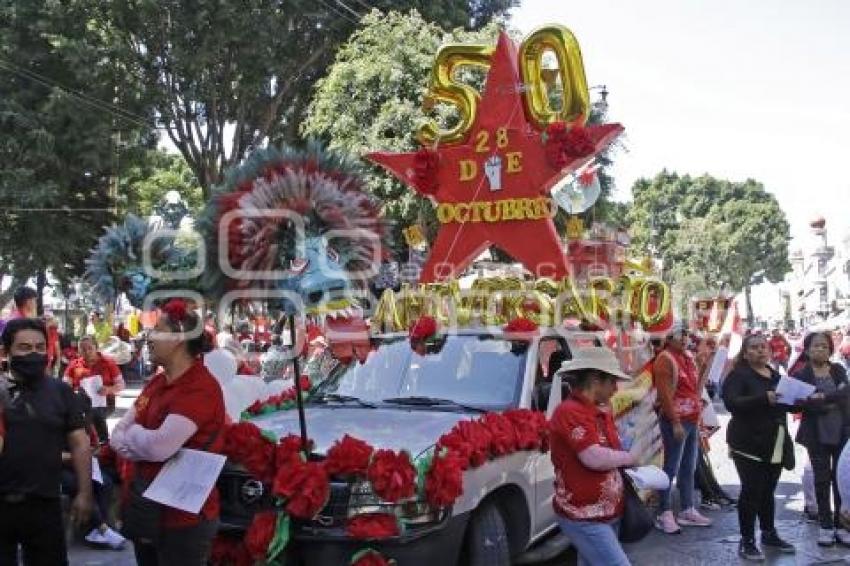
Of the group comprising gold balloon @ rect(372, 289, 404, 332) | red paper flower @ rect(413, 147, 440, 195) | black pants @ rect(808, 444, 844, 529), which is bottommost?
black pants @ rect(808, 444, 844, 529)

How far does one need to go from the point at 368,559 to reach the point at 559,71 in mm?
6772

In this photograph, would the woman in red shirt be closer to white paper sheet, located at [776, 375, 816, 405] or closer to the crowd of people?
the crowd of people

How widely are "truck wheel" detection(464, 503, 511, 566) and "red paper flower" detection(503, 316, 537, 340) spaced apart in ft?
4.41

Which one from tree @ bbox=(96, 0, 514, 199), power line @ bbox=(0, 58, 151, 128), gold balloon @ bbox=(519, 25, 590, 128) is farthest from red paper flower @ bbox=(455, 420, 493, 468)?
power line @ bbox=(0, 58, 151, 128)

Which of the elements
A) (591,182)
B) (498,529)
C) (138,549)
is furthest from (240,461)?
(591,182)

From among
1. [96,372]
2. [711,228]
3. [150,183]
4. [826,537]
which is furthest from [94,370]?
[711,228]

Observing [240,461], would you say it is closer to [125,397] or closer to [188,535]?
[188,535]

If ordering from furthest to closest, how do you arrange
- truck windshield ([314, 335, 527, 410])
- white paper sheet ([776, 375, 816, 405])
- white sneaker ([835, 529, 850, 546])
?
white sneaker ([835, 529, 850, 546])
white paper sheet ([776, 375, 816, 405])
truck windshield ([314, 335, 527, 410])

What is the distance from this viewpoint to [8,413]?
4242 millimetres

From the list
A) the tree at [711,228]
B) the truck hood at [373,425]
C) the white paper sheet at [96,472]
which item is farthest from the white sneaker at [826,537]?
the tree at [711,228]

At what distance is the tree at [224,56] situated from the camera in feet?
61.1

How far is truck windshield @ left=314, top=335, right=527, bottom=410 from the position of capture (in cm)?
596

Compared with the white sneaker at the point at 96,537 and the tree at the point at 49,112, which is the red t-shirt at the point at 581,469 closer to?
the white sneaker at the point at 96,537

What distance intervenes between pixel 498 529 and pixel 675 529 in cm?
295
